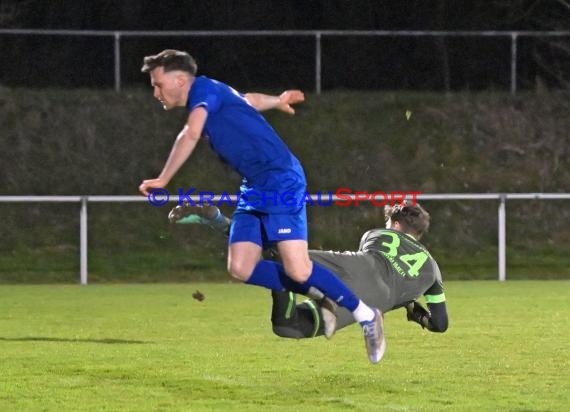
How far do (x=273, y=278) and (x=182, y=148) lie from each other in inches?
47.3

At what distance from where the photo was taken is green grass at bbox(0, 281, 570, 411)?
7246 millimetres

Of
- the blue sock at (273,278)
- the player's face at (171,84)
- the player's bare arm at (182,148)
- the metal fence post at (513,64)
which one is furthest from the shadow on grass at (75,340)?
the metal fence post at (513,64)

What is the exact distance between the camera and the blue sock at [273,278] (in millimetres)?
7988

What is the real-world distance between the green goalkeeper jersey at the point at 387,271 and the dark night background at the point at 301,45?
43.4ft

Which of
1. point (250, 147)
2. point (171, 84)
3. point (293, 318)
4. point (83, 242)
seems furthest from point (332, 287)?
point (83, 242)

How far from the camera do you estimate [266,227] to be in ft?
25.3

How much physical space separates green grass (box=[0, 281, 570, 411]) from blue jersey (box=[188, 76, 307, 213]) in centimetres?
111

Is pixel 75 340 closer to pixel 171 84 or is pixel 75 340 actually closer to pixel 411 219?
pixel 411 219

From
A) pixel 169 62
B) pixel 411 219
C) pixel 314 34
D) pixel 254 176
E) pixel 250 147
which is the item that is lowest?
pixel 411 219

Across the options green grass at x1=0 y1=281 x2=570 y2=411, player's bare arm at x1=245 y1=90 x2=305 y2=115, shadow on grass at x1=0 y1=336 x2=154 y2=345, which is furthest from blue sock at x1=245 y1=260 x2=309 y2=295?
shadow on grass at x1=0 y1=336 x2=154 y2=345

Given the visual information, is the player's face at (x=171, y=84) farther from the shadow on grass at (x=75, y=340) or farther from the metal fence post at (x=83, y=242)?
the metal fence post at (x=83, y=242)

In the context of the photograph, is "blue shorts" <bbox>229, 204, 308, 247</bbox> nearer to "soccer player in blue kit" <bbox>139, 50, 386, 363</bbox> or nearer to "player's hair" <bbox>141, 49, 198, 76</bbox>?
"soccer player in blue kit" <bbox>139, 50, 386, 363</bbox>

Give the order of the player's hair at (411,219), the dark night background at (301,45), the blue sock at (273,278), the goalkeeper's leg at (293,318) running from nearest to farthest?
the blue sock at (273,278) → the goalkeeper's leg at (293,318) → the player's hair at (411,219) → the dark night background at (301,45)

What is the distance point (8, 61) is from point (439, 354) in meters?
13.7
